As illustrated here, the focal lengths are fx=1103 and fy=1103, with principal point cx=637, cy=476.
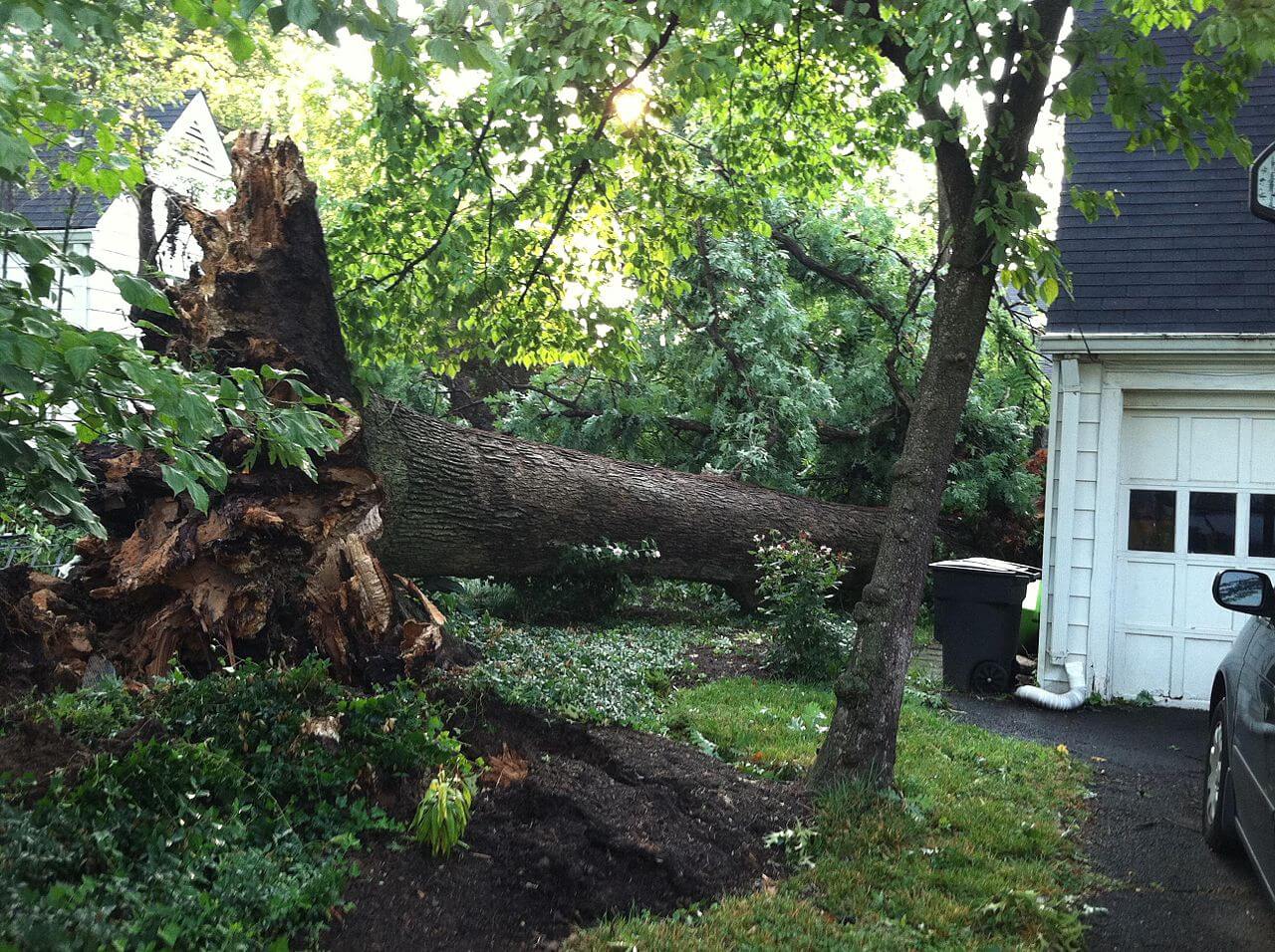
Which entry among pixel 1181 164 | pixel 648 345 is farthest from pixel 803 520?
pixel 1181 164

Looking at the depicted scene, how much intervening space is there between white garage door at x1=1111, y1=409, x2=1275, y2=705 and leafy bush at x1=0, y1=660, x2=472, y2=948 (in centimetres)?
644

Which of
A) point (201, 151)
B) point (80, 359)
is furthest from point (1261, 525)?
point (201, 151)

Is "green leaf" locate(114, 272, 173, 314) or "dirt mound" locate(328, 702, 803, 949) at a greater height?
"green leaf" locate(114, 272, 173, 314)

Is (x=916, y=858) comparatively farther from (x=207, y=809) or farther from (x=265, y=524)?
(x=265, y=524)

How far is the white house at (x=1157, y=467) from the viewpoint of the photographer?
8703mm

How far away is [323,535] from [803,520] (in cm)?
Answer: 690

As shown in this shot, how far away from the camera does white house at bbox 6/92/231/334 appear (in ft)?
44.1

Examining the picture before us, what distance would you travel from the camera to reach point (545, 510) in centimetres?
898

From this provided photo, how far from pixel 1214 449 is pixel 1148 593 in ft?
4.12

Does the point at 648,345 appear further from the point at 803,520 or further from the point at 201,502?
the point at 201,502

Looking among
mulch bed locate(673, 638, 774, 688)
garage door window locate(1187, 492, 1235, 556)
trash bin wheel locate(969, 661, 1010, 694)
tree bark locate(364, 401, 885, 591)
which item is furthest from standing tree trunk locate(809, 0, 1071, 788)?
garage door window locate(1187, 492, 1235, 556)

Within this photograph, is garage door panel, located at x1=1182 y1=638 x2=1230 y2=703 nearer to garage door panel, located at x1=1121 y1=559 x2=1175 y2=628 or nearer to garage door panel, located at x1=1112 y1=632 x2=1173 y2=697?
garage door panel, located at x1=1112 y1=632 x2=1173 y2=697

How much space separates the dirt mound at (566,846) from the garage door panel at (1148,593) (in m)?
4.84

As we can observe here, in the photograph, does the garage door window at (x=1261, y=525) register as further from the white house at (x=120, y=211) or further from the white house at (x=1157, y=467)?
the white house at (x=120, y=211)
